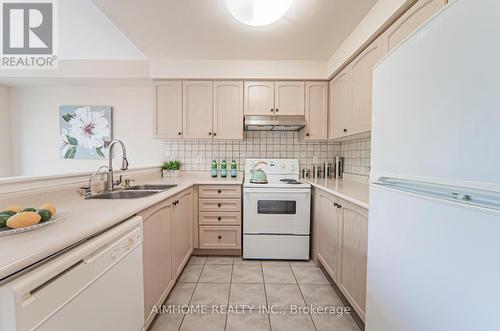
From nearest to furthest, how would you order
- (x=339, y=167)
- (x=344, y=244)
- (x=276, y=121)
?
(x=344, y=244)
(x=276, y=121)
(x=339, y=167)

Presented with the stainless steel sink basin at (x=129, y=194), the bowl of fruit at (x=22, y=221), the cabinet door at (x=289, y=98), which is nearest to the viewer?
the bowl of fruit at (x=22, y=221)

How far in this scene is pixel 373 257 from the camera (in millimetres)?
977

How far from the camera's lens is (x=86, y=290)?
739 millimetres

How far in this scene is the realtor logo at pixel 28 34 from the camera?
2338 mm

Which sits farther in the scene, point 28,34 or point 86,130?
point 86,130

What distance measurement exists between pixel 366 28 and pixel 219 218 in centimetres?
224

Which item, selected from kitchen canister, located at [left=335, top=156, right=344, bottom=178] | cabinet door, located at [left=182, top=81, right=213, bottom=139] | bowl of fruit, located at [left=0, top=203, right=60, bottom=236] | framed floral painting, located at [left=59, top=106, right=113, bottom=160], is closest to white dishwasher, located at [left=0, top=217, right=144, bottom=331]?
bowl of fruit, located at [left=0, top=203, right=60, bottom=236]

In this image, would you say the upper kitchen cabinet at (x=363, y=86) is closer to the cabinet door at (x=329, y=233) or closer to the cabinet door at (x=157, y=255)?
the cabinet door at (x=329, y=233)

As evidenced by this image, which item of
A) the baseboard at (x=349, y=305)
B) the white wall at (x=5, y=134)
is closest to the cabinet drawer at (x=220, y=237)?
the baseboard at (x=349, y=305)

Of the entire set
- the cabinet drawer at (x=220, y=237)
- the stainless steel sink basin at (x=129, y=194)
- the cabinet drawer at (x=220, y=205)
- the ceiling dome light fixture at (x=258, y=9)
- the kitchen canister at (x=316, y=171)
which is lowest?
the cabinet drawer at (x=220, y=237)

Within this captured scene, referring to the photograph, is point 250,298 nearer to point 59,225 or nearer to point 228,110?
point 59,225

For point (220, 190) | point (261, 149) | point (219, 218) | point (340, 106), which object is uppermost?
point (340, 106)

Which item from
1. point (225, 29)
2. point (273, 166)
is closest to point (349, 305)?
point (273, 166)

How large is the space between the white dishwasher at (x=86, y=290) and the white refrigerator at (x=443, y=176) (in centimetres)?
107
